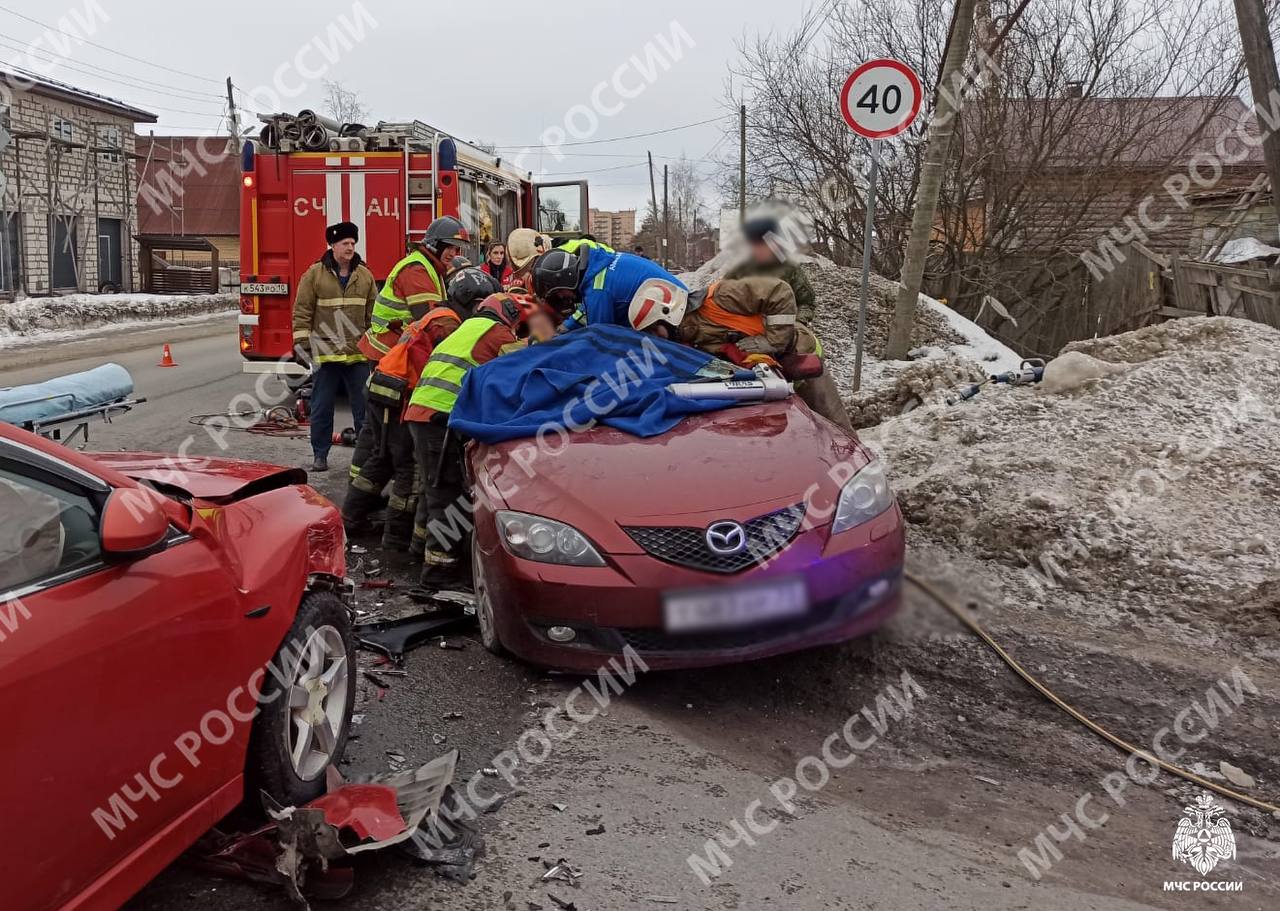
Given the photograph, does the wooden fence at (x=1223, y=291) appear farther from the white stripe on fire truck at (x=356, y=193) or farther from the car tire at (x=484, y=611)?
the car tire at (x=484, y=611)

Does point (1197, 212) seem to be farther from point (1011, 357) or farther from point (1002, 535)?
point (1002, 535)

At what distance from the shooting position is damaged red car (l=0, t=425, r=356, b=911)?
6.87ft

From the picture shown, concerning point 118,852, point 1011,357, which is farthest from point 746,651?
point 1011,357

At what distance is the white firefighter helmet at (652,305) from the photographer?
5617mm

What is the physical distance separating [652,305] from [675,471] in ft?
5.42

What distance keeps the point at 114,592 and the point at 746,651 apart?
7.35 feet

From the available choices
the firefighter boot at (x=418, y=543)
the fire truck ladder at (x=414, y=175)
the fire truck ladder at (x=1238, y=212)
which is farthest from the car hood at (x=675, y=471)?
the fire truck ladder at (x=1238, y=212)

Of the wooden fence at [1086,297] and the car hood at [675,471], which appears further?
the wooden fence at [1086,297]

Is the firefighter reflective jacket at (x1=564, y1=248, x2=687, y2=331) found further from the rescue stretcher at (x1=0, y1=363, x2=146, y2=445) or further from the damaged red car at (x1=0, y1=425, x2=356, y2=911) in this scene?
the damaged red car at (x1=0, y1=425, x2=356, y2=911)

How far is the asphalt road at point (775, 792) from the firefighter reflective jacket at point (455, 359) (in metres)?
1.39

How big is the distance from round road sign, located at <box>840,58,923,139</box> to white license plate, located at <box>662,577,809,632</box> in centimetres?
502

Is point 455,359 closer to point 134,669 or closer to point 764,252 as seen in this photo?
point 764,252

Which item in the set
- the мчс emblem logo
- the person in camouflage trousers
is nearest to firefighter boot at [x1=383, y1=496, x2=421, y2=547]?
the person in camouflage trousers

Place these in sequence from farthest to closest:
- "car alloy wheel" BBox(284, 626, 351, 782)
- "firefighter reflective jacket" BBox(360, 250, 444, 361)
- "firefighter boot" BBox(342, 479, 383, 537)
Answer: "firefighter reflective jacket" BBox(360, 250, 444, 361) < "firefighter boot" BBox(342, 479, 383, 537) < "car alloy wheel" BBox(284, 626, 351, 782)
